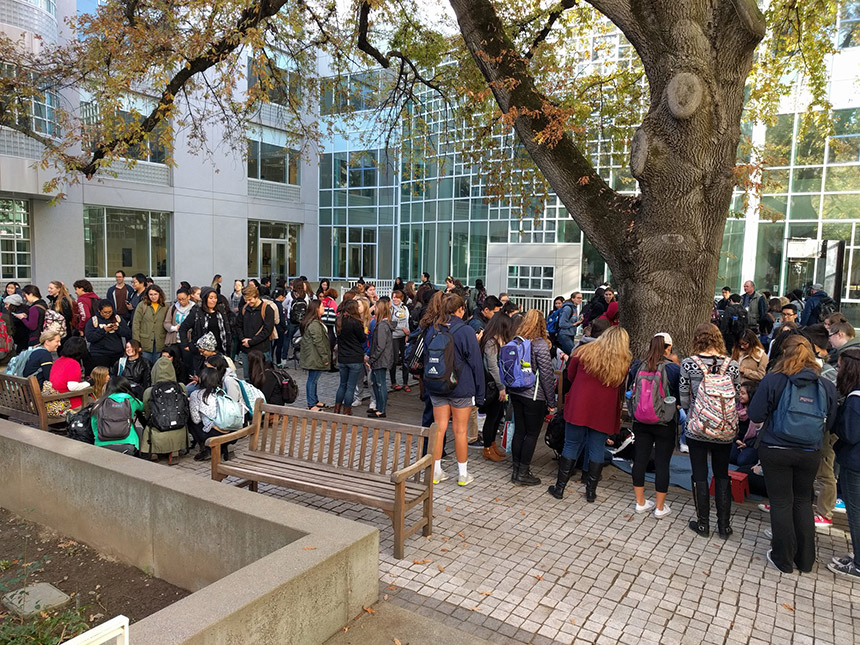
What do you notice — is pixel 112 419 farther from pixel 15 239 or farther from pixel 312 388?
pixel 15 239

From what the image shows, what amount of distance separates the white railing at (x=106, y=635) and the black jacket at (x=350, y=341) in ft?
21.0

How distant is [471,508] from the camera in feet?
18.7

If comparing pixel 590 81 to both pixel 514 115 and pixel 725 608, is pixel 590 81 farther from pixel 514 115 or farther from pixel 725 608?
pixel 725 608

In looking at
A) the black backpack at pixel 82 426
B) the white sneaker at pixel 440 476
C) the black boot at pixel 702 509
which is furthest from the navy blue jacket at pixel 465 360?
the black backpack at pixel 82 426

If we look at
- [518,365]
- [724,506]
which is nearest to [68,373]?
[518,365]

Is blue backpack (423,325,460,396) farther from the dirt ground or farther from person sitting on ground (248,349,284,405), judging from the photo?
the dirt ground

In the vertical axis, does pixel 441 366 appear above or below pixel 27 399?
above

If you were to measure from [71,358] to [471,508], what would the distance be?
A: 5322 millimetres

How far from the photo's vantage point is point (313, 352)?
8.90 m

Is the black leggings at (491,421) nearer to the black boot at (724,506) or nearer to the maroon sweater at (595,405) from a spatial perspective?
the maroon sweater at (595,405)

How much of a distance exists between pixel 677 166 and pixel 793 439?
3.59m

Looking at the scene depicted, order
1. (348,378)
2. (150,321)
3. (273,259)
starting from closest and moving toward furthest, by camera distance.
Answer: (348,378), (150,321), (273,259)

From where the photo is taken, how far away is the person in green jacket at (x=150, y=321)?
9570 mm

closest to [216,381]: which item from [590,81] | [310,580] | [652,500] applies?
[310,580]
